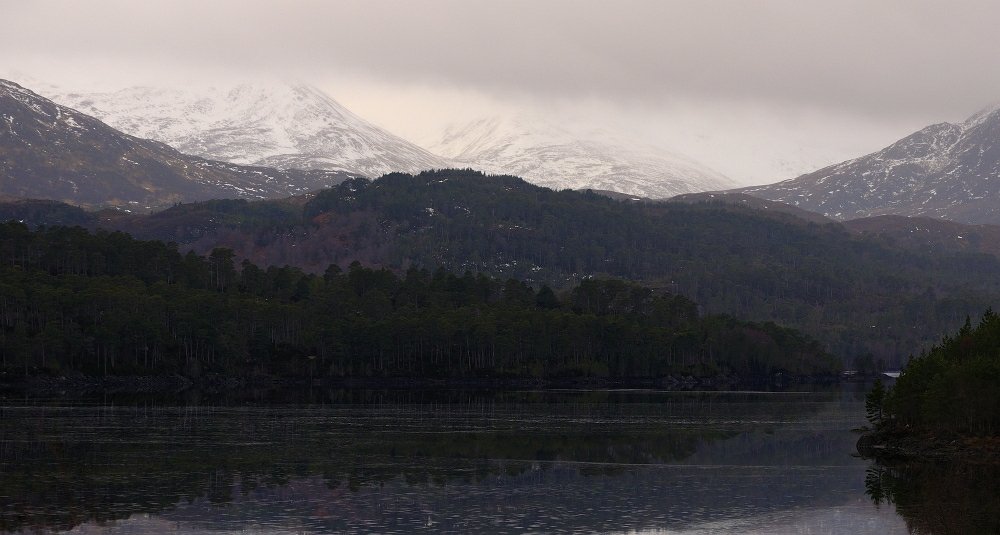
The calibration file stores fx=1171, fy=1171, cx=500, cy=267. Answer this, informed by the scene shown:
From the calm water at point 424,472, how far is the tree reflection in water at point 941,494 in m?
1.67

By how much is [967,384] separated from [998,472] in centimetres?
1343

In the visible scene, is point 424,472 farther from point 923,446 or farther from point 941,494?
point 923,446

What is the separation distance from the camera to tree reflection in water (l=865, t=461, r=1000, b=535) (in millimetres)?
73500

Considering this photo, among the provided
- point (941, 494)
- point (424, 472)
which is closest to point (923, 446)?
point (941, 494)

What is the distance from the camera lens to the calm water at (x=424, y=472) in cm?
7288

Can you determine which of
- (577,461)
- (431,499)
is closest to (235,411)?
(577,461)

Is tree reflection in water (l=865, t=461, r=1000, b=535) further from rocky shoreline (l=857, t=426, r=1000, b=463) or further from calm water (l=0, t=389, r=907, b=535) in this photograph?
rocky shoreline (l=857, t=426, r=1000, b=463)

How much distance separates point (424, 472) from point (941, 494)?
39.5m

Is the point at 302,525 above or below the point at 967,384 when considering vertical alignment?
below

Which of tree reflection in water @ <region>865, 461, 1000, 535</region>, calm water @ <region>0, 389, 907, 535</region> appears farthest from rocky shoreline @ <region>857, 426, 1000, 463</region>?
calm water @ <region>0, 389, 907, 535</region>

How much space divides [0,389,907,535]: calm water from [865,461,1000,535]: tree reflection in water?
5.47 feet

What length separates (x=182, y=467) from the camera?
94.9m

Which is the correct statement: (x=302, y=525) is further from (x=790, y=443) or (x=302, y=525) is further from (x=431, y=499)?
(x=790, y=443)

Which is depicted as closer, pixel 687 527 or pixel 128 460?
pixel 687 527
